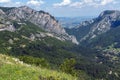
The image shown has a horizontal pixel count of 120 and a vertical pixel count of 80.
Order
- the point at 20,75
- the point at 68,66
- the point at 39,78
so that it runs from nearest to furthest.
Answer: the point at 20,75
the point at 39,78
the point at 68,66

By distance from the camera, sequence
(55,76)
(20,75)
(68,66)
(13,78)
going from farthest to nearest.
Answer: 1. (68,66)
2. (55,76)
3. (20,75)
4. (13,78)

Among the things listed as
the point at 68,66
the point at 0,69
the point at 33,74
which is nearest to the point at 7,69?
the point at 0,69

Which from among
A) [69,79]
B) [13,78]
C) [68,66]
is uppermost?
[13,78]

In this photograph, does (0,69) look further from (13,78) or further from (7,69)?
(13,78)

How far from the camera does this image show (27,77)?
35.6 meters

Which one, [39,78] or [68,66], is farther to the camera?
[68,66]

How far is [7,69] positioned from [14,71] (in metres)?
0.99

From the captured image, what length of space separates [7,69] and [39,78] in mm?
3962

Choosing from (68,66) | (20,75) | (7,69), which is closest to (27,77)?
(20,75)

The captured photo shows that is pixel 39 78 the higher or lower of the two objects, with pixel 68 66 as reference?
higher

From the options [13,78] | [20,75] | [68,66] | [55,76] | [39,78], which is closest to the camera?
[13,78]

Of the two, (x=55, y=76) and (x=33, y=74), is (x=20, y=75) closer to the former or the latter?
(x=33, y=74)

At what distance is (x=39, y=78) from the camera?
38.1 m

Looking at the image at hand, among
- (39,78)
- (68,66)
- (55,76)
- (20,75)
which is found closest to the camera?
(20,75)
